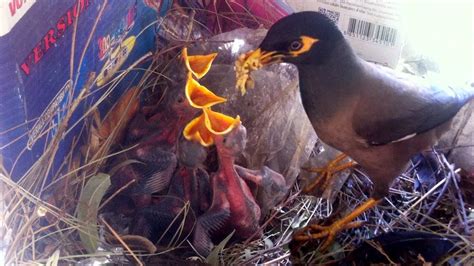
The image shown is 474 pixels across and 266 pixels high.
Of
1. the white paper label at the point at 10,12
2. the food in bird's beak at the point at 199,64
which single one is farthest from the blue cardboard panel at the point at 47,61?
the food in bird's beak at the point at 199,64

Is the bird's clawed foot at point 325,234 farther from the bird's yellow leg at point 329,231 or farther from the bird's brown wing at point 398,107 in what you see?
the bird's brown wing at point 398,107

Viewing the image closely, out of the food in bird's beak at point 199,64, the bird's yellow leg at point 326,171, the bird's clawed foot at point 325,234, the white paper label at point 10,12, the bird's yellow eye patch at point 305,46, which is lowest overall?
the bird's clawed foot at point 325,234

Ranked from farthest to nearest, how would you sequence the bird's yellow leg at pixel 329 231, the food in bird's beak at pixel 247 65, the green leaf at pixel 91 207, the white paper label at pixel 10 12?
the bird's yellow leg at pixel 329 231 → the green leaf at pixel 91 207 → the food in bird's beak at pixel 247 65 → the white paper label at pixel 10 12

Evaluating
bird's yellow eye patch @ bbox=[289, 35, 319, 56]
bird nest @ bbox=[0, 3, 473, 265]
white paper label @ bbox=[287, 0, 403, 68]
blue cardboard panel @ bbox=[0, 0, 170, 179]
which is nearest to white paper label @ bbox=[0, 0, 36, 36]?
blue cardboard panel @ bbox=[0, 0, 170, 179]

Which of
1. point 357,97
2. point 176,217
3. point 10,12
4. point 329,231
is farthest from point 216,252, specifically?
point 10,12

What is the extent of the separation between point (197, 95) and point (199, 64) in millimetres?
51

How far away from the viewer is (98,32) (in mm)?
847

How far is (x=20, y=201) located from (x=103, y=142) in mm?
221

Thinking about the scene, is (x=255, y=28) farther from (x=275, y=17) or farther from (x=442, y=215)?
(x=442, y=215)

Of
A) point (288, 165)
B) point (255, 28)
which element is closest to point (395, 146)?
point (288, 165)

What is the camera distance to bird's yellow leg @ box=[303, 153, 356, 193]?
0.96 metres

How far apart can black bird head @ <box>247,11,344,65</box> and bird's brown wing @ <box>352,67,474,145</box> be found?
9 centimetres

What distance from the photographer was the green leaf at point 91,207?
2.57 feet

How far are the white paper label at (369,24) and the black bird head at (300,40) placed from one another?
0.13m
